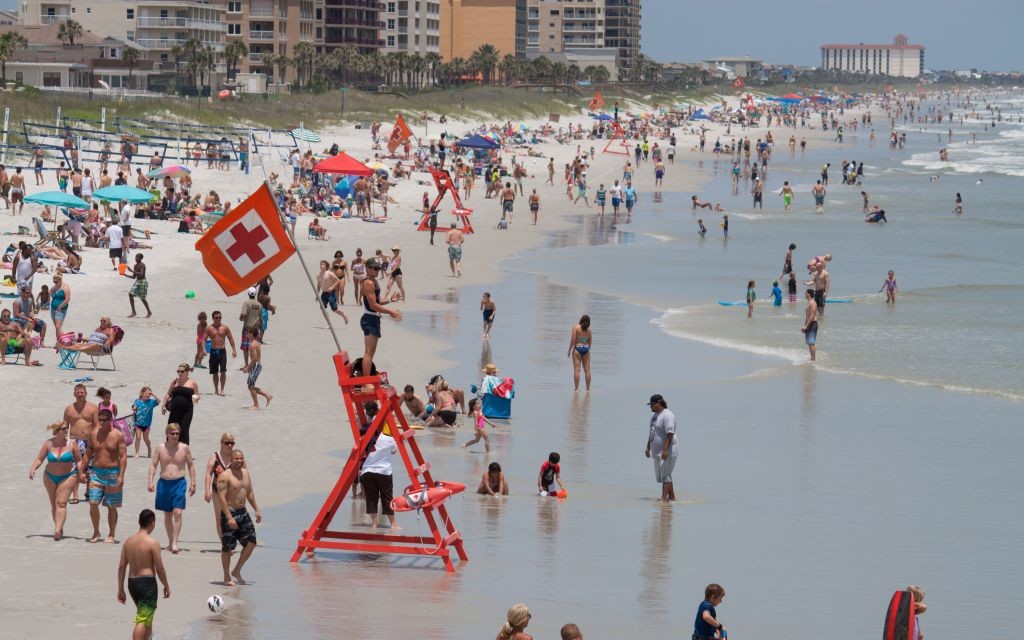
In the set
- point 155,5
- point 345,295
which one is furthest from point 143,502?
point 155,5

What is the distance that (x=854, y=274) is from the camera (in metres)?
35.3

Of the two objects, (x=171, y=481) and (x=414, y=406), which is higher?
(x=171, y=481)

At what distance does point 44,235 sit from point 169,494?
18.2 metres

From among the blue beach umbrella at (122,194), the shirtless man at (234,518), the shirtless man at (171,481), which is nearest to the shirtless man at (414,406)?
the shirtless man at (171,481)

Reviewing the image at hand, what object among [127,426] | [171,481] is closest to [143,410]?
[127,426]

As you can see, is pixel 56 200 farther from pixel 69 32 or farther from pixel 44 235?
pixel 69 32

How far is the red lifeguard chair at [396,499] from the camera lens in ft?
40.1

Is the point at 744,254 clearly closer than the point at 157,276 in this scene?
No

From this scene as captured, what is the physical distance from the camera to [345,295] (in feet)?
93.6

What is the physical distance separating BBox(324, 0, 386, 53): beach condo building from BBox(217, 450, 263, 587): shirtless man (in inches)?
4246

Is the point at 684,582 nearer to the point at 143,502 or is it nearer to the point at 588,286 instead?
the point at 143,502

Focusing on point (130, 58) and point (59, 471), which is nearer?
point (59, 471)

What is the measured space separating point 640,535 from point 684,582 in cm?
138

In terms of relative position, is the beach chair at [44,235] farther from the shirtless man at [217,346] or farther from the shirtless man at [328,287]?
the shirtless man at [217,346]
